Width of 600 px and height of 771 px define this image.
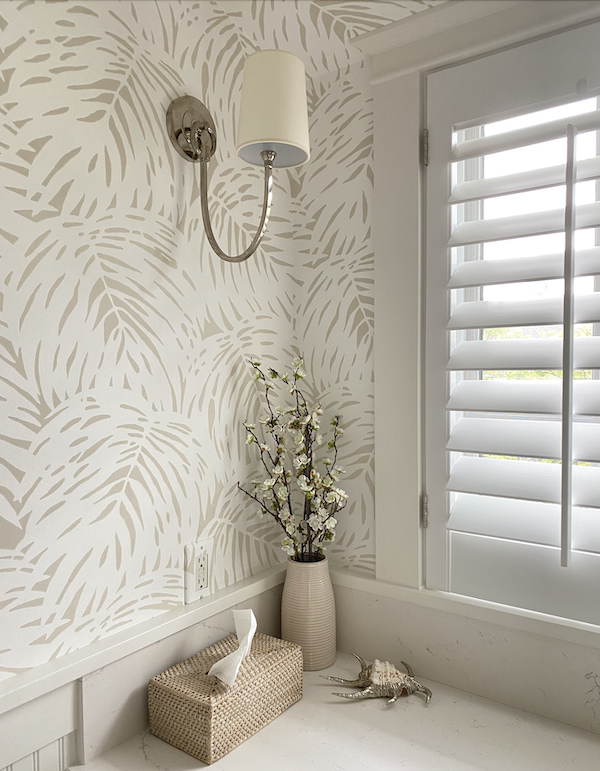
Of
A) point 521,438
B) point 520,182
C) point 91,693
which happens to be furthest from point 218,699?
point 520,182

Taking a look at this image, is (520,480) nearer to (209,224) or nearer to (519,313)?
(519,313)

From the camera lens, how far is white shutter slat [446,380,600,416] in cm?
105

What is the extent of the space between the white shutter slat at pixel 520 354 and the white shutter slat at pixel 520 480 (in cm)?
20

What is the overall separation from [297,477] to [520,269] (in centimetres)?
66

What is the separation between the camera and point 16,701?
85 centimetres

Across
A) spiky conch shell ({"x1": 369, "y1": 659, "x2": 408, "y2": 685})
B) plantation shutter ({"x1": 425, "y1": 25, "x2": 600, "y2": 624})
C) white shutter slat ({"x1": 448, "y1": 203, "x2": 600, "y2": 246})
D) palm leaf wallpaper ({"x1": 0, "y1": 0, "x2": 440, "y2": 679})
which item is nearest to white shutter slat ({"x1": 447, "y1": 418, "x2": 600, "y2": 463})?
plantation shutter ({"x1": 425, "y1": 25, "x2": 600, "y2": 624})

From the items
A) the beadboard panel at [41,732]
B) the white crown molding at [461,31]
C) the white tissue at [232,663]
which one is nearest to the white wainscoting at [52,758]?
the beadboard panel at [41,732]

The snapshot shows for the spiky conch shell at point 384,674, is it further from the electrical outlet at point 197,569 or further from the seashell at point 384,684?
the electrical outlet at point 197,569

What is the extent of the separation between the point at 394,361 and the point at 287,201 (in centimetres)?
51

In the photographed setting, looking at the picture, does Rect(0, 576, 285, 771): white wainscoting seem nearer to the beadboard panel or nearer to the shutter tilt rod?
the beadboard panel

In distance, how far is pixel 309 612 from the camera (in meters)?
1.29

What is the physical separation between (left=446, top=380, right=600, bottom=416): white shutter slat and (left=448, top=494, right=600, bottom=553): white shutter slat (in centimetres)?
19

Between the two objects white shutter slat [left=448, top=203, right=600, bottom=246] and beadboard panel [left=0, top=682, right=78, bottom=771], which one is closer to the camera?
beadboard panel [left=0, top=682, right=78, bottom=771]

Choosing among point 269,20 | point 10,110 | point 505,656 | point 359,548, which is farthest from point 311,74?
point 505,656
